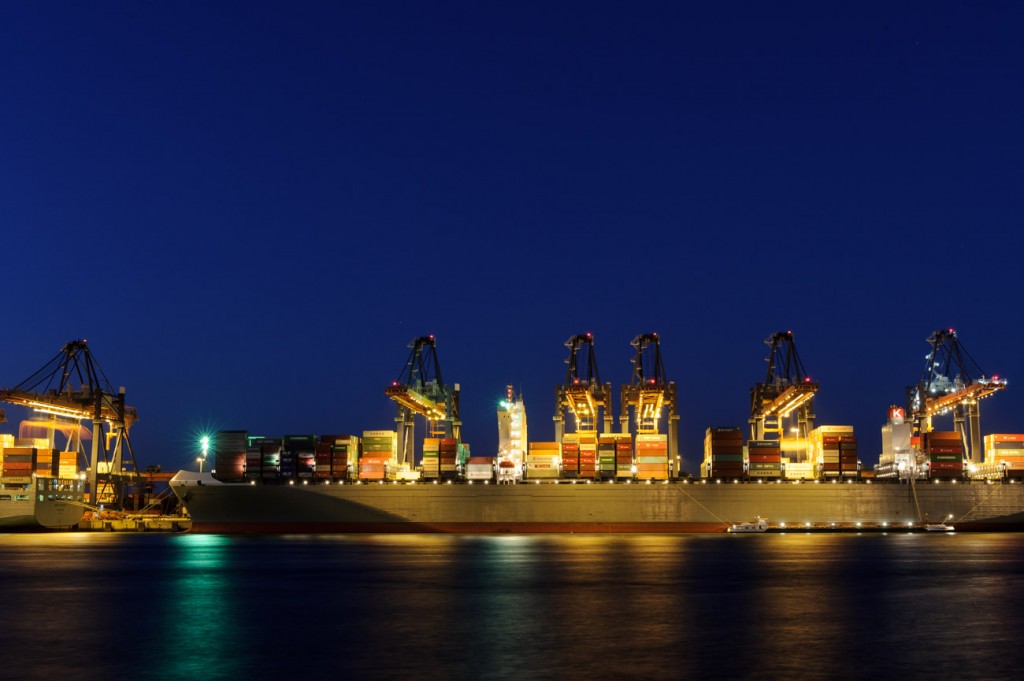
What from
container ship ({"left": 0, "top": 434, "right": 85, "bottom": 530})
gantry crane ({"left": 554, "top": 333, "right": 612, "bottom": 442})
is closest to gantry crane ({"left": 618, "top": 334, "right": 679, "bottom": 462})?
gantry crane ({"left": 554, "top": 333, "right": 612, "bottom": 442})

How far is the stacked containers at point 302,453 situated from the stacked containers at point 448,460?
1285 centimetres

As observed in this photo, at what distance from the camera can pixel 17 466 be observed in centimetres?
10375

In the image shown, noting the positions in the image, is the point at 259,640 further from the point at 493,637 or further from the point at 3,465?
the point at 3,465

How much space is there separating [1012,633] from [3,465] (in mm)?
107005

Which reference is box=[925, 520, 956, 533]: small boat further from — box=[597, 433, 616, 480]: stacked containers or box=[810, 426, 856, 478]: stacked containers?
box=[597, 433, 616, 480]: stacked containers

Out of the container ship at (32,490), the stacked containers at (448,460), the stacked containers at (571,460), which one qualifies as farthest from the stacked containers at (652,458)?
the container ship at (32,490)

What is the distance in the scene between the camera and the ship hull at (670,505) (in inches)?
3524

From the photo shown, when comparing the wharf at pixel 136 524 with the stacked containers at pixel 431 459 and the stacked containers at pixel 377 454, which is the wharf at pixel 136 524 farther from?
the stacked containers at pixel 431 459

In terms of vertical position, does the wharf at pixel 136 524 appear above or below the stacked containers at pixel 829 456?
below

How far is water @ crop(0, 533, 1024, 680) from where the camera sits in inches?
697

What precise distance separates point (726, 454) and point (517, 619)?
6936 cm

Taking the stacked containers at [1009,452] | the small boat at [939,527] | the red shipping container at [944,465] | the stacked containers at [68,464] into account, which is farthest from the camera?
the stacked containers at [68,464]

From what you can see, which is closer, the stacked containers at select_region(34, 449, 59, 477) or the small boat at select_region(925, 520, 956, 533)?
the small boat at select_region(925, 520, 956, 533)

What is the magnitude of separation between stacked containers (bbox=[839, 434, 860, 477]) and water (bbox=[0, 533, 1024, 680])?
43803mm
